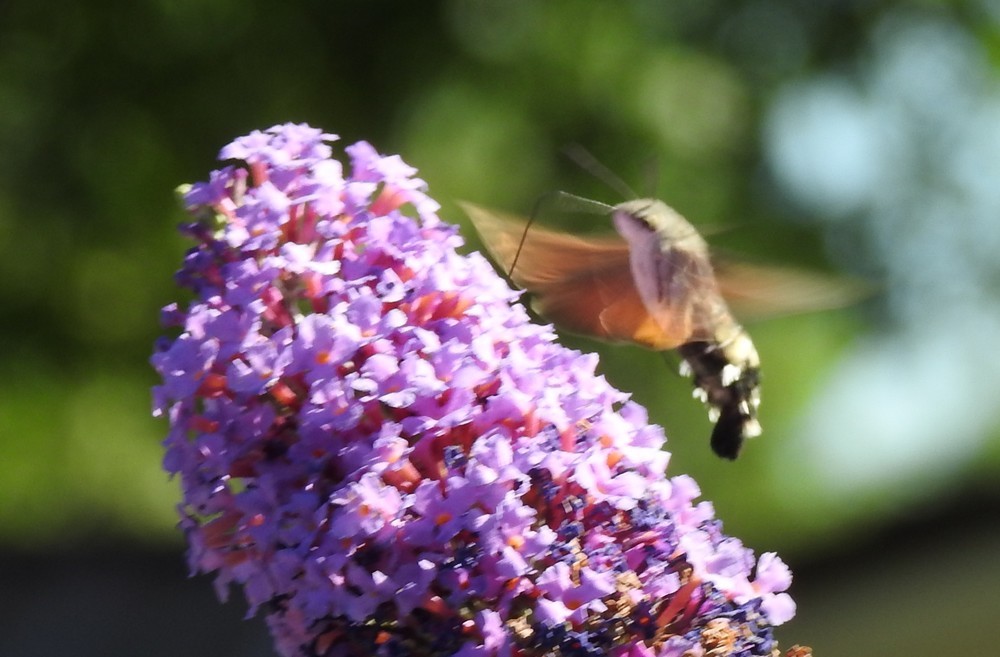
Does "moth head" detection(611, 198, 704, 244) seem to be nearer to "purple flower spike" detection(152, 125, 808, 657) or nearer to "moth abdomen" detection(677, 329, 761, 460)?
"moth abdomen" detection(677, 329, 761, 460)

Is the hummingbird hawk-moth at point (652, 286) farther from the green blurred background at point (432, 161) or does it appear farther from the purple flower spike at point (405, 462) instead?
the green blurred background at point (432, 161)

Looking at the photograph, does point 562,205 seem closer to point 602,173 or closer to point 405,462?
point 405,462

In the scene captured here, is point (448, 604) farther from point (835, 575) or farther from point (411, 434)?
point (835, 575)

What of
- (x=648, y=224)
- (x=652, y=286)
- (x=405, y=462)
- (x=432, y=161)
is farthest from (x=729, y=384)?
(x=432, y=161)

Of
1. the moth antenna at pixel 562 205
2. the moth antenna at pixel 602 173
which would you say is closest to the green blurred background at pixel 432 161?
the moth antenna at pixel 602 173

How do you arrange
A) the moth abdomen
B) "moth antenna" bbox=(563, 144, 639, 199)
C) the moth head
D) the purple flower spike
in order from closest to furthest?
the purple flower spike < the moth head < the moth abdomen < "moth antenna" bbox=(563, 144, 639, 199)

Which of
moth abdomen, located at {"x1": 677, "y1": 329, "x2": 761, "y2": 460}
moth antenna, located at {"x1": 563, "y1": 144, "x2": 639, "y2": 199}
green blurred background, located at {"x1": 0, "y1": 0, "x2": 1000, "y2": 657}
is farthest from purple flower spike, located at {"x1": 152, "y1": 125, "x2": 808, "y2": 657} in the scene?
green blurred background, located at {"x1": 0, "y1": 0, "x2": 1000, "y2": 657}
